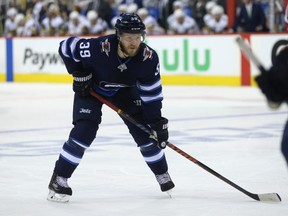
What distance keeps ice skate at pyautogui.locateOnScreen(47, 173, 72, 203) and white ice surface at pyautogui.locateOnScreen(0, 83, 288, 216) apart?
76 mm

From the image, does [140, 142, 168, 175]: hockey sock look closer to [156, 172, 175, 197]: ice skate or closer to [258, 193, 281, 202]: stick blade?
[156, 172, 175, 197]: ice skate

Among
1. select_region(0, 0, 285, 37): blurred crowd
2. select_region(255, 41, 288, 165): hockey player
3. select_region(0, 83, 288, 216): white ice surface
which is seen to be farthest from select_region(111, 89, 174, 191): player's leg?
select_region(0, 0, 285, 37): blurred crowd

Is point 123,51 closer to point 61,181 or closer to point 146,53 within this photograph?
point 146,53

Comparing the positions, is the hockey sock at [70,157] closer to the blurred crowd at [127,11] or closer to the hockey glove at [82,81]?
the hockey glove at [82,81]

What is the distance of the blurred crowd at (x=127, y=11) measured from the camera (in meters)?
17.4

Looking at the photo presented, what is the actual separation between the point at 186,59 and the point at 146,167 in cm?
1053

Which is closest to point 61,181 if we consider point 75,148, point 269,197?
point 75,148

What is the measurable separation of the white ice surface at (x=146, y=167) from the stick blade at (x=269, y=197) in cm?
7

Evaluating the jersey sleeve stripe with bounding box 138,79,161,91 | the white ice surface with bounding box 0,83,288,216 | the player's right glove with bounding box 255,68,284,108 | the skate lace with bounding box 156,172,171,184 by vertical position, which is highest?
the player's right glove with bounding box 255,68,284,108

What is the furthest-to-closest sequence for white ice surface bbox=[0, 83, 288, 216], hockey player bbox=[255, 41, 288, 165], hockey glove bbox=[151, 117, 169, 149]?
hockey glove bbox=[151, 117, 169, 149], white ice surface bbox=[0, 83, 288, 216], hockey player bbox=[255, 41, 288, 165]

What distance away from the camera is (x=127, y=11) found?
19109mm

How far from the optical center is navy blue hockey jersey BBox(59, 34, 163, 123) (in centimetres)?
585

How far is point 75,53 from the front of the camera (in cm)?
592

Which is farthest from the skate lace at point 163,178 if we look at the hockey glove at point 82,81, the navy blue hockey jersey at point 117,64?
the hockey glove at point 82,81
